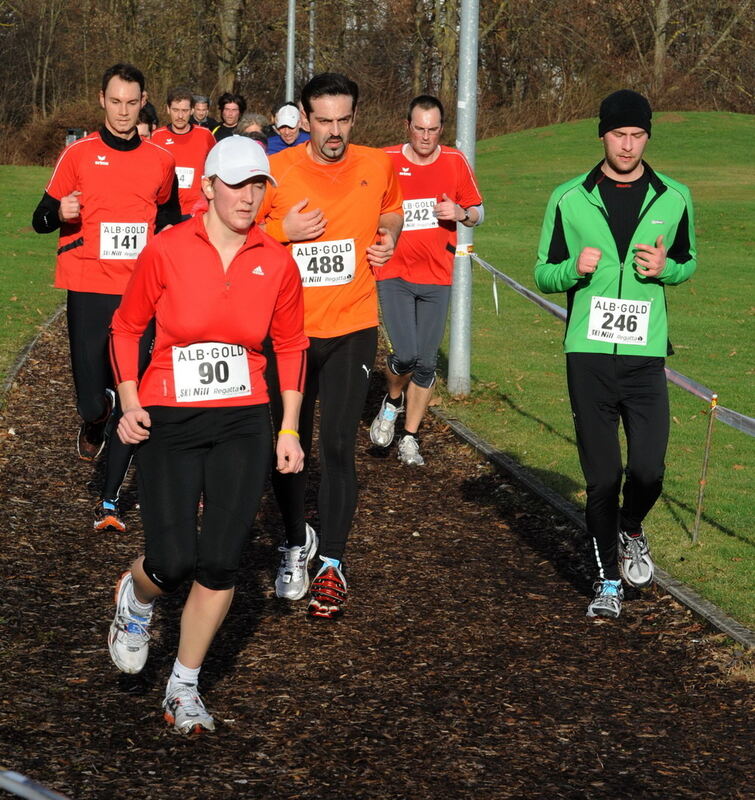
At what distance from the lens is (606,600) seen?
632 centimetres

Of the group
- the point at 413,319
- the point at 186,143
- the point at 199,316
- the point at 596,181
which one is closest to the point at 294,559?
the point at 199,316

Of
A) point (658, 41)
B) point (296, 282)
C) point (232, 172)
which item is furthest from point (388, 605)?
point (658, 41)

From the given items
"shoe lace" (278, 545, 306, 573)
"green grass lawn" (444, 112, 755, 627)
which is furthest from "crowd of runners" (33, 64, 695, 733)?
"green grass lawn" (444, 112, 755, 627)

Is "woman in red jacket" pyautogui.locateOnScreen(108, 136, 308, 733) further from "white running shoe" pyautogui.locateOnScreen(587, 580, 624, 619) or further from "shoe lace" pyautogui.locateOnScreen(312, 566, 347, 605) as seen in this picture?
"white running shoe" pyautogui.locateOnScreen(587, 580, 624, 619)

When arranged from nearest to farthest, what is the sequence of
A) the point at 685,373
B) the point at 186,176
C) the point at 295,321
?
the point at 295,321 < the point at 685,373 < the point at 186,176

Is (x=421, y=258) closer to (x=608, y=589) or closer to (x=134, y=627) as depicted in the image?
(x=608, y=589)

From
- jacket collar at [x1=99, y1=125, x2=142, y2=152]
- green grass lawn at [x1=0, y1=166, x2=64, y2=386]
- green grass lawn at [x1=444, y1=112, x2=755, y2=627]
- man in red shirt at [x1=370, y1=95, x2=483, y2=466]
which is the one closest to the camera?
green grass lawn at [x1=444, y1=112, x2=755, y2=627]

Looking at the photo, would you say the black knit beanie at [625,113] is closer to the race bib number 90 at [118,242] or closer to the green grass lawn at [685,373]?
the green grass lawn at [685,373]

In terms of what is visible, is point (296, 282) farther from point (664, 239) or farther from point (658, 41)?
point (658, 41)

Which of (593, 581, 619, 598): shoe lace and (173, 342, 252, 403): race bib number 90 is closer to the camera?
(173, 342, 252, 403): race bib number 90

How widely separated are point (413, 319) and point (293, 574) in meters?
3.61

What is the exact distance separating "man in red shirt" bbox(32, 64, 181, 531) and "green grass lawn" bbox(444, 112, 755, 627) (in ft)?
10.3

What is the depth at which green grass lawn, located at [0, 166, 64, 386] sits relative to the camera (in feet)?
49.7

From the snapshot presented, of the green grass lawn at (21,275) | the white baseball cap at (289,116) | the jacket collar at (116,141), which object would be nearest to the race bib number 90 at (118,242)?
the jacket collar at (116,141)
